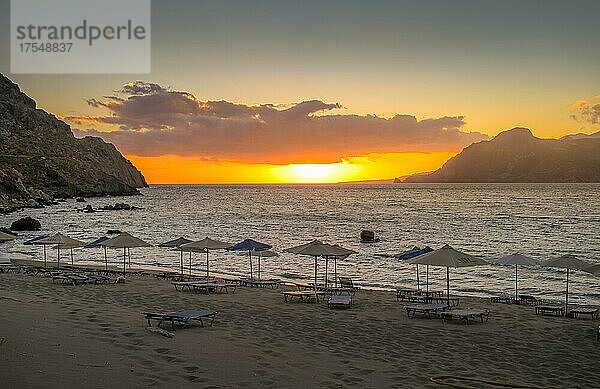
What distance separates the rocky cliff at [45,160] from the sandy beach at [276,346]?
84808 mm

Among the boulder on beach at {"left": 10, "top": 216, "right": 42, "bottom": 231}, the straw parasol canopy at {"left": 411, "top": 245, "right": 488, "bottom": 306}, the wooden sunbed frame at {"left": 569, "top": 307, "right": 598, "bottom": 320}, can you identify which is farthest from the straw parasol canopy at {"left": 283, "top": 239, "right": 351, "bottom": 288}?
the boulder on beach at {"left": 10, "top": 216, "right": 42, "bottom": 231}

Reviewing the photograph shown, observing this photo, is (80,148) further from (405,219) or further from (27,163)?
(405,219)

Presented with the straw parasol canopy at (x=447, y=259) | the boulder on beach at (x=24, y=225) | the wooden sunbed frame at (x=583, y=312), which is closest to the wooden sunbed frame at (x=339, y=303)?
the straw parasol canopy at (x=447, y=259)

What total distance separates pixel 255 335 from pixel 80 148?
178387 mm

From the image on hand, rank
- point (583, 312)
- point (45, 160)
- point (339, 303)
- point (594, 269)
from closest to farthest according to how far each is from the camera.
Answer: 1. point (594, 269)
2. point (583, 312)
3. point (339, 303)
4. point (45, 160)

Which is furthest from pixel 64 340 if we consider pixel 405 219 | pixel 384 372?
pixel 405 219

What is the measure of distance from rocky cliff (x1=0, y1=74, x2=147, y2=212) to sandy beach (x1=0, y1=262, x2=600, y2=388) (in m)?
84.8

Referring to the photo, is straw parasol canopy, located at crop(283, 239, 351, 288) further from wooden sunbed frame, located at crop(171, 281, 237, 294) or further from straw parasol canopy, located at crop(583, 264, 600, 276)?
straw parasol canopy, located at crop(583, 264, 600, 276)

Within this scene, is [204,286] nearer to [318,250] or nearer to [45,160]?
[318,250]

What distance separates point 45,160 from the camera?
142250 millimetres

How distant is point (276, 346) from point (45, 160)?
147m

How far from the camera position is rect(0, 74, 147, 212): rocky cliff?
10719 cm

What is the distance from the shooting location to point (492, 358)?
39.7 feet

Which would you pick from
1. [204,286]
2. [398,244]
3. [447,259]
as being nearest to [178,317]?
[204,286]
